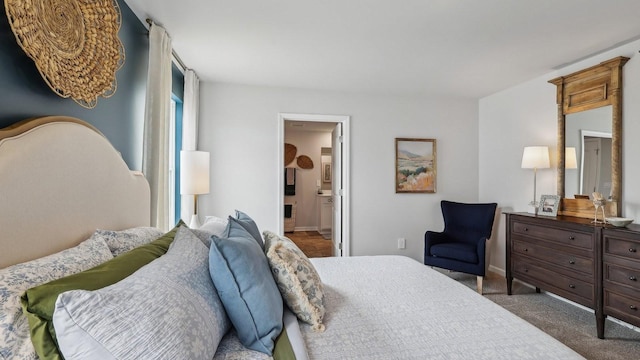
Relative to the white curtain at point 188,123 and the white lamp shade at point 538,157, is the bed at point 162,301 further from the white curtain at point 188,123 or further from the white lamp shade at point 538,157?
the white lamp shade at point 538,157

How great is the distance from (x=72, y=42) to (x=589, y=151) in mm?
4100

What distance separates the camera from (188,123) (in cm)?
346

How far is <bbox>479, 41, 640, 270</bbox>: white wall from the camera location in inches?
109

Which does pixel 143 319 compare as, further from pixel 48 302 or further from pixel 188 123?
pixel 188 123

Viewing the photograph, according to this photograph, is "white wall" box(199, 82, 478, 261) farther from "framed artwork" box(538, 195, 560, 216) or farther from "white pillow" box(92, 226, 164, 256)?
"white pillow" box(92, 226, 164, 256)

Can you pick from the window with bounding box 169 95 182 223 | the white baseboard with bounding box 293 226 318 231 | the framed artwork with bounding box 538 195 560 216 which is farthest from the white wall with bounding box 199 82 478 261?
the white baseboard with bounding box 293 226 318 231

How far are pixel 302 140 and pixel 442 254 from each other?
15.0 feet

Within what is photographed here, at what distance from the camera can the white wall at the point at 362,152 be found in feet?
12.9

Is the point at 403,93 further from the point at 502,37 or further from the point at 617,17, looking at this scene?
the point at 617,17

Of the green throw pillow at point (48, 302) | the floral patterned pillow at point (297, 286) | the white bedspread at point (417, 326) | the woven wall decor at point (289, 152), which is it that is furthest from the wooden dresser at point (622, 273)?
the woven wall decor at point (289, 152)

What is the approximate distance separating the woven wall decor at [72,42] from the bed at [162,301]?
18cm

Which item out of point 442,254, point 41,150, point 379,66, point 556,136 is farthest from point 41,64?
point 556,136

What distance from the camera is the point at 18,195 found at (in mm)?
1065

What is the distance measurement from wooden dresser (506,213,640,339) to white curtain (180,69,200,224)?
343cm
